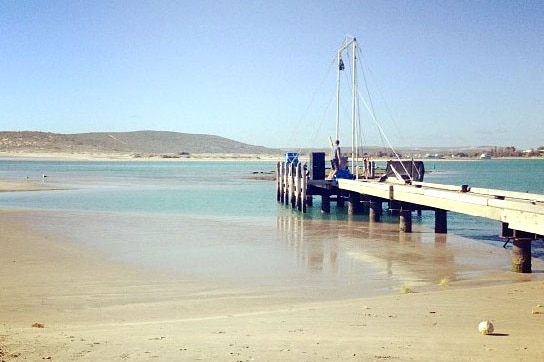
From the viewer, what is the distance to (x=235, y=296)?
12.0 metres

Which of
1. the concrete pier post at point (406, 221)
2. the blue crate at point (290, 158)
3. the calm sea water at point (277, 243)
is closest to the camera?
the calm sea water at point (277, 243)

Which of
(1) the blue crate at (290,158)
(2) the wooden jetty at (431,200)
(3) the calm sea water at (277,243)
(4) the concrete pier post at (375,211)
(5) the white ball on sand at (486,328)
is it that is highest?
(1) the blue crate at (290,158)

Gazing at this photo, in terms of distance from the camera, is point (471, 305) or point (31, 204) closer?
point (471, 305)

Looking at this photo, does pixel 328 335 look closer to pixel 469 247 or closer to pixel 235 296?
pixel 235 296

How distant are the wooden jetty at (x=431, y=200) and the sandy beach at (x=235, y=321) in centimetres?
104

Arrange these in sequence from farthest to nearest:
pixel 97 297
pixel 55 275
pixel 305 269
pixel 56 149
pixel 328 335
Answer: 1. pixel 56 149
2. pixel 305 269
3. pixel 55 275
4. pixel 97 297
5. pixel 328 335

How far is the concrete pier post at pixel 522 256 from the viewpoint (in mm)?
14047

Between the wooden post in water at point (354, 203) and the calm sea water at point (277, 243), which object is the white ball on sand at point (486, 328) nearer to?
the calm sea water at point (277, 243)

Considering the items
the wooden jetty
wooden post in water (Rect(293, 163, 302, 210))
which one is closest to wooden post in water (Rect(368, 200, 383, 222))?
the wooden jetty

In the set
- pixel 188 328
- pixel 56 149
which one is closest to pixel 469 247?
pixel 188 328

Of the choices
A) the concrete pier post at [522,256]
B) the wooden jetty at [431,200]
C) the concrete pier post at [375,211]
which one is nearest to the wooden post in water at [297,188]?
the wooden jetty at [431,200]

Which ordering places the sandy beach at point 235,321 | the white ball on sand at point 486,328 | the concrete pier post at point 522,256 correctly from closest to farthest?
the sandy beach at point 235,321 < the white ball on sand at point 486,328 < the concrete pier post at point 522,256

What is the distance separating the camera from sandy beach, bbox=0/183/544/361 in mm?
7000

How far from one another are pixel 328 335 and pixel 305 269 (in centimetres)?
730
